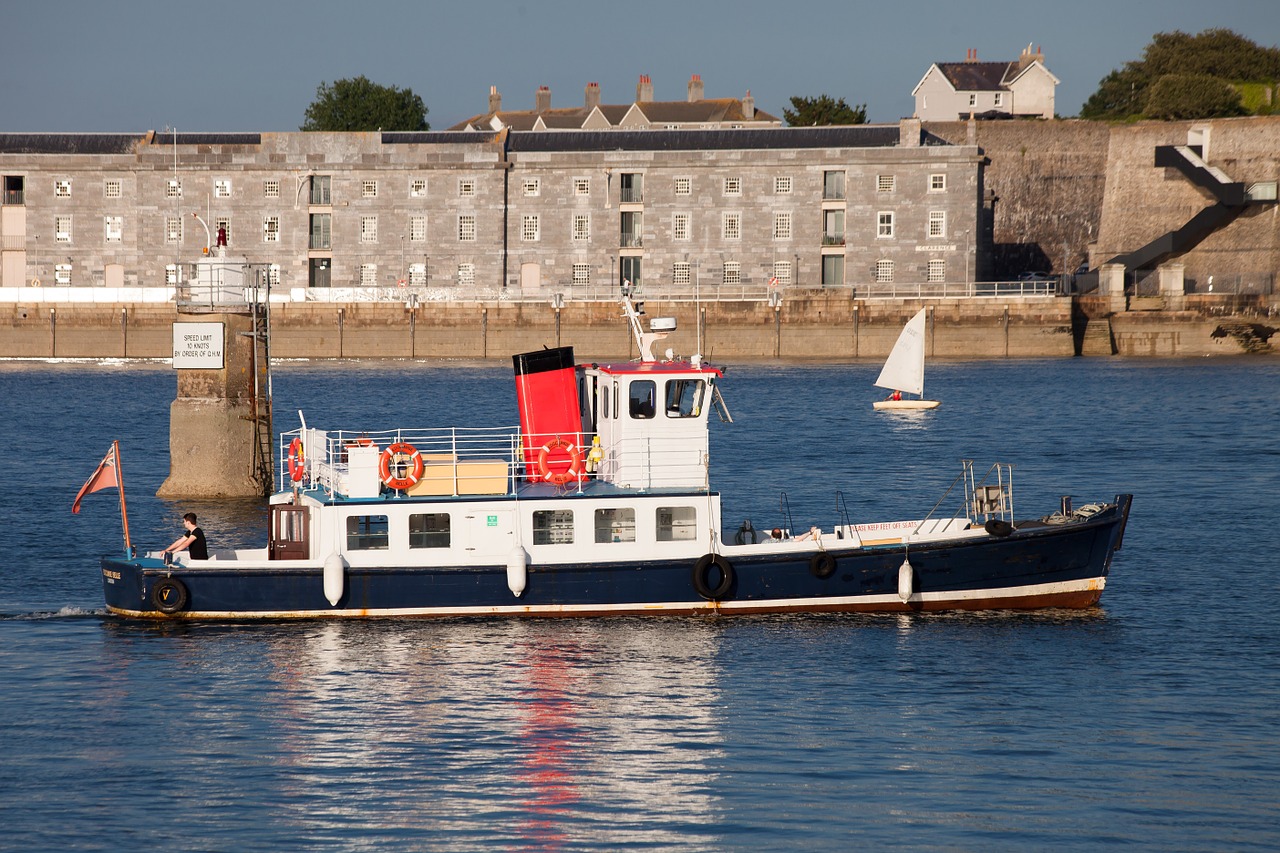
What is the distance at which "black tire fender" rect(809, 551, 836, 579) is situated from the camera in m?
26.5

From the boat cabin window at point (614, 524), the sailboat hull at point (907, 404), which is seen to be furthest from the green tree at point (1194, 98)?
the boat cabin window at point (614, 524)

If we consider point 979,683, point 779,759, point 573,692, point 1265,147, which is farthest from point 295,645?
Answer: point 1265,147

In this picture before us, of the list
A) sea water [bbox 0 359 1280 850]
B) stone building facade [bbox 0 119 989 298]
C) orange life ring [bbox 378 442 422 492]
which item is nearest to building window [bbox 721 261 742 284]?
stone building facade [bbox 0 119 989 298]

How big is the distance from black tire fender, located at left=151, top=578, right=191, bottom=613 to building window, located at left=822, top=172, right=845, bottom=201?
74.5 metres

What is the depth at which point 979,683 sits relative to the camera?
938 inches

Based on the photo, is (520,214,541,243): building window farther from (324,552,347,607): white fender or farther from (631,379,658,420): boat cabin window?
(324,552,347,607): white fender

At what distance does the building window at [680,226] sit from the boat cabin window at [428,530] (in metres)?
72.3

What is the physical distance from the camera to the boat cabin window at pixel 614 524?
2652 centimetres

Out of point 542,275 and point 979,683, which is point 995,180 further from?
point 979,683

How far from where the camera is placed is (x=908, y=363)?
224ft

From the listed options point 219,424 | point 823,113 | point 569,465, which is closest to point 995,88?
point 823,113

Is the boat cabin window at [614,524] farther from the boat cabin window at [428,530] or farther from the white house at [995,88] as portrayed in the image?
the white house at [995,88]

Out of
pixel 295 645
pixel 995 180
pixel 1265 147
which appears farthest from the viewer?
pixel 995 180

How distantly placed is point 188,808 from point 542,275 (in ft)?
265
